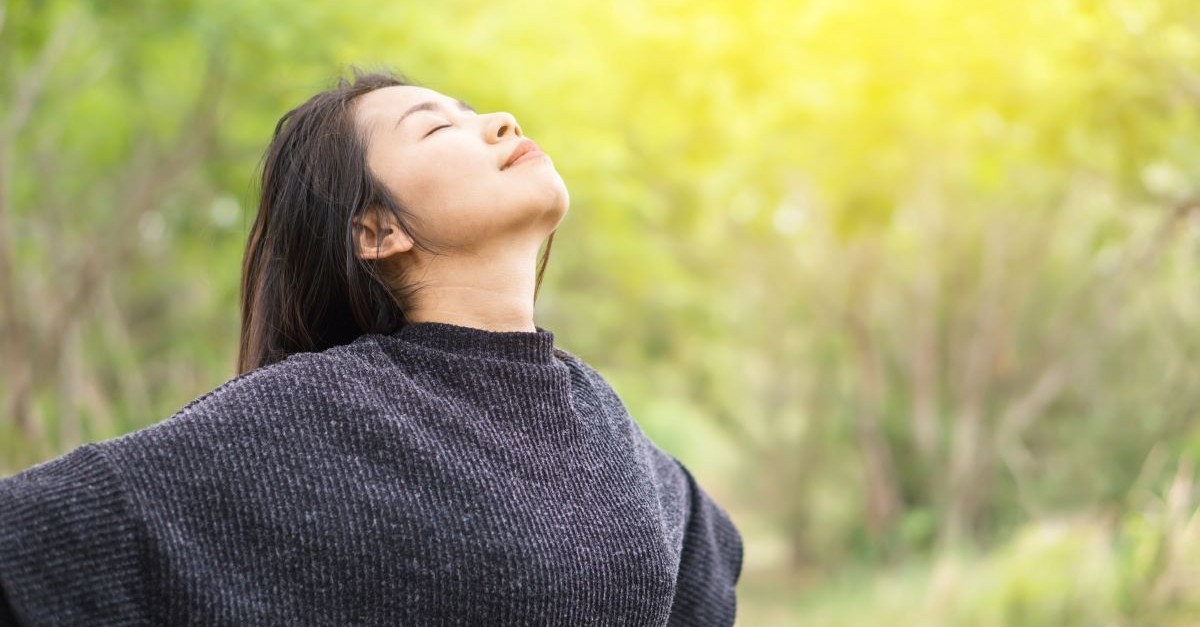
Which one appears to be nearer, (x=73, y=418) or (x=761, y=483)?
(x=73, y=418)

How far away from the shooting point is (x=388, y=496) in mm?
1381

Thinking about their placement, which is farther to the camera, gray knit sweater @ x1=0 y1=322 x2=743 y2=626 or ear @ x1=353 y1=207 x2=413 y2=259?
ear @ x1=353 y1=207 x2=413 y2=259

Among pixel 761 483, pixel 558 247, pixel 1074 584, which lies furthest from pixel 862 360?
pixel 1074 584

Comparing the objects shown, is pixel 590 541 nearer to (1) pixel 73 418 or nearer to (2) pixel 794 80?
(2) pixel 794 80

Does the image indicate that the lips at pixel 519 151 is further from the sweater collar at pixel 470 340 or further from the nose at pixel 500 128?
the sweater collar at pixel 470 340

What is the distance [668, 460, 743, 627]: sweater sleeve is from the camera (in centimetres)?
186

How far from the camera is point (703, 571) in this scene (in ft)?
6.19

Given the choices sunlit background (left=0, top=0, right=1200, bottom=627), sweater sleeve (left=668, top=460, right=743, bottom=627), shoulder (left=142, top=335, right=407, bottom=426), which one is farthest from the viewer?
sunlit background (left=0, top=0, right=1200, bottom=627)

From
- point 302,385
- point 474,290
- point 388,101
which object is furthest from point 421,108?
Answer: point 302,385

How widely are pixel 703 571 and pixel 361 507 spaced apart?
2.31ft

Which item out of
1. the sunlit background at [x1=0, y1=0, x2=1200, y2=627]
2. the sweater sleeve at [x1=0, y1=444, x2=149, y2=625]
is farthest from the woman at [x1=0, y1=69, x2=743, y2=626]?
the sunlit background at [x1=0, y1=0, x2=1200, y2=627]

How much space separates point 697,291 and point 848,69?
18.4ft

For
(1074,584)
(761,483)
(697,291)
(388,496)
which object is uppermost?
(697,291)

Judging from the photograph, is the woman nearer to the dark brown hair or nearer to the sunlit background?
the dark brown hair
